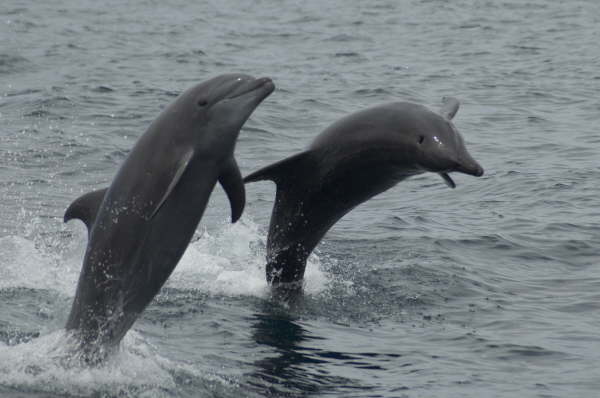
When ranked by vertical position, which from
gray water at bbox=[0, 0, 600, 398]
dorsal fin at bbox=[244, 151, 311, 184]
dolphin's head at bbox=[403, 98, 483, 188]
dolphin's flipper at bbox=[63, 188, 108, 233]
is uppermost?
dolphin's head at bbox=[403, 98, 483, 188]

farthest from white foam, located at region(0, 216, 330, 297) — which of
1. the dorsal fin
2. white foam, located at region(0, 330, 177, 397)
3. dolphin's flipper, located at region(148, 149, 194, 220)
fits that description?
dolphin's flipper, located at region(148, 149, 194, 220)

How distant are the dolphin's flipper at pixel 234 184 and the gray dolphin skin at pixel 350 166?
2.81 feet

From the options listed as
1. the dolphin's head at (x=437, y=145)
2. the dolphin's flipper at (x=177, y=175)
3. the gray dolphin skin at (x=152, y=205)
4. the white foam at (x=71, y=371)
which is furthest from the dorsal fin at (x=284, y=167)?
the white foam at (x=71, y=371)

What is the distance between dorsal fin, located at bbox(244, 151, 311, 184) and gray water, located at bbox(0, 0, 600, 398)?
1398mm

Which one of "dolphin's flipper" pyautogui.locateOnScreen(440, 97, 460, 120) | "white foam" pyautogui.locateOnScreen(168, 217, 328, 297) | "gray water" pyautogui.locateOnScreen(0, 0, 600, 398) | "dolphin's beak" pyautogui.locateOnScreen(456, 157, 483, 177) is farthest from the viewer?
"white foam" pyautogui.locateOnScreen(168, 217, 328, 297)

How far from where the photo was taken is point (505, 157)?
62.6ft

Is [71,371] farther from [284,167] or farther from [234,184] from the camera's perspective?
[284,167]

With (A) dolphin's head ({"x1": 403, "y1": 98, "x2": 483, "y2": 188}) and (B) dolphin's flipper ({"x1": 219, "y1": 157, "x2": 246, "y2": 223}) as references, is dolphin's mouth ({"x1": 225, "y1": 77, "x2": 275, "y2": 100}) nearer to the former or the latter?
(B) dolphin's flipper ({"x1": 219, "y1": 157, "x2": 246, "y2": 223})

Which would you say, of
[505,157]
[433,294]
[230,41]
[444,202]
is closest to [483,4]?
[230,41]

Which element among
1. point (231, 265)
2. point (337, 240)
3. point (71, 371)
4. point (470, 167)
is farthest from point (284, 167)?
point (337, 240)

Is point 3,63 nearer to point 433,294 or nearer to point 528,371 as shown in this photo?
point 433,294

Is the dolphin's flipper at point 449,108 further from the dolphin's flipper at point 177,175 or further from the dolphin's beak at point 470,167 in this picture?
the dolphin's flipper at point 177,175

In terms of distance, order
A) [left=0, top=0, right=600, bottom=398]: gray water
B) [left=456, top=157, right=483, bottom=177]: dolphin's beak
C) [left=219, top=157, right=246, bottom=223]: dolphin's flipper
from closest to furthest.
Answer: [left=219, top=157, right=246, bottom=223]: dolphin's flipper
[left=0, top=0, right=600, bottom=398]: gray water
[left=456, top=157, right=483, bottom=177]: dolphin's beak

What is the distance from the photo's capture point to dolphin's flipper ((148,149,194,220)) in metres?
8.72
